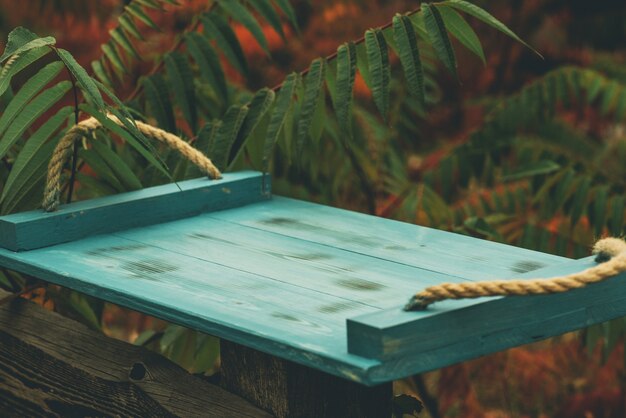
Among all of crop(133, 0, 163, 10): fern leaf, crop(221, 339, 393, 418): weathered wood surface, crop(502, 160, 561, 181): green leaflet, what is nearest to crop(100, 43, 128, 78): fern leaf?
crop(133, 0, 163, 10): fern leaf

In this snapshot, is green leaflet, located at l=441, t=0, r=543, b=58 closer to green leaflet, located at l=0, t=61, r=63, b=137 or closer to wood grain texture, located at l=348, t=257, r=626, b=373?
wood grain texture, located at l=348, t=257, r=626, b=373

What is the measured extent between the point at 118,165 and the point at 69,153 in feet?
0.30

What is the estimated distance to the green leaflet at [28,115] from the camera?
1.55 metres

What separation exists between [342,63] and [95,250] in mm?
569

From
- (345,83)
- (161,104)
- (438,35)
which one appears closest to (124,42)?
(161,104)

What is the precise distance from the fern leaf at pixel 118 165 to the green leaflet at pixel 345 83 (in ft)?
1.16

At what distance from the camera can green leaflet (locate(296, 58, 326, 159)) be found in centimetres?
176

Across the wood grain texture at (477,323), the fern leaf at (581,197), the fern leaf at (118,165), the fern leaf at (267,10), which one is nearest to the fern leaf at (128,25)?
the fern leaf at (267,10)

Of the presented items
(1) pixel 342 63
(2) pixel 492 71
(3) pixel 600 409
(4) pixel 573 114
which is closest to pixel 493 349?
(1) pixel 342 63

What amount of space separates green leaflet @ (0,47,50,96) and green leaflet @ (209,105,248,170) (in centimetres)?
43

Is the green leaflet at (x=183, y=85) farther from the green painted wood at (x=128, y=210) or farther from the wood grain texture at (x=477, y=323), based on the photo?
the wood grain texture at (x=477, y=323)

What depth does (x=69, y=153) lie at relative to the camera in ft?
5.48

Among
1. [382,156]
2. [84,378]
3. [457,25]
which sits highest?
[457,25]

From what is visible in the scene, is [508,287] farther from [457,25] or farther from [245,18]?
[245,18]
